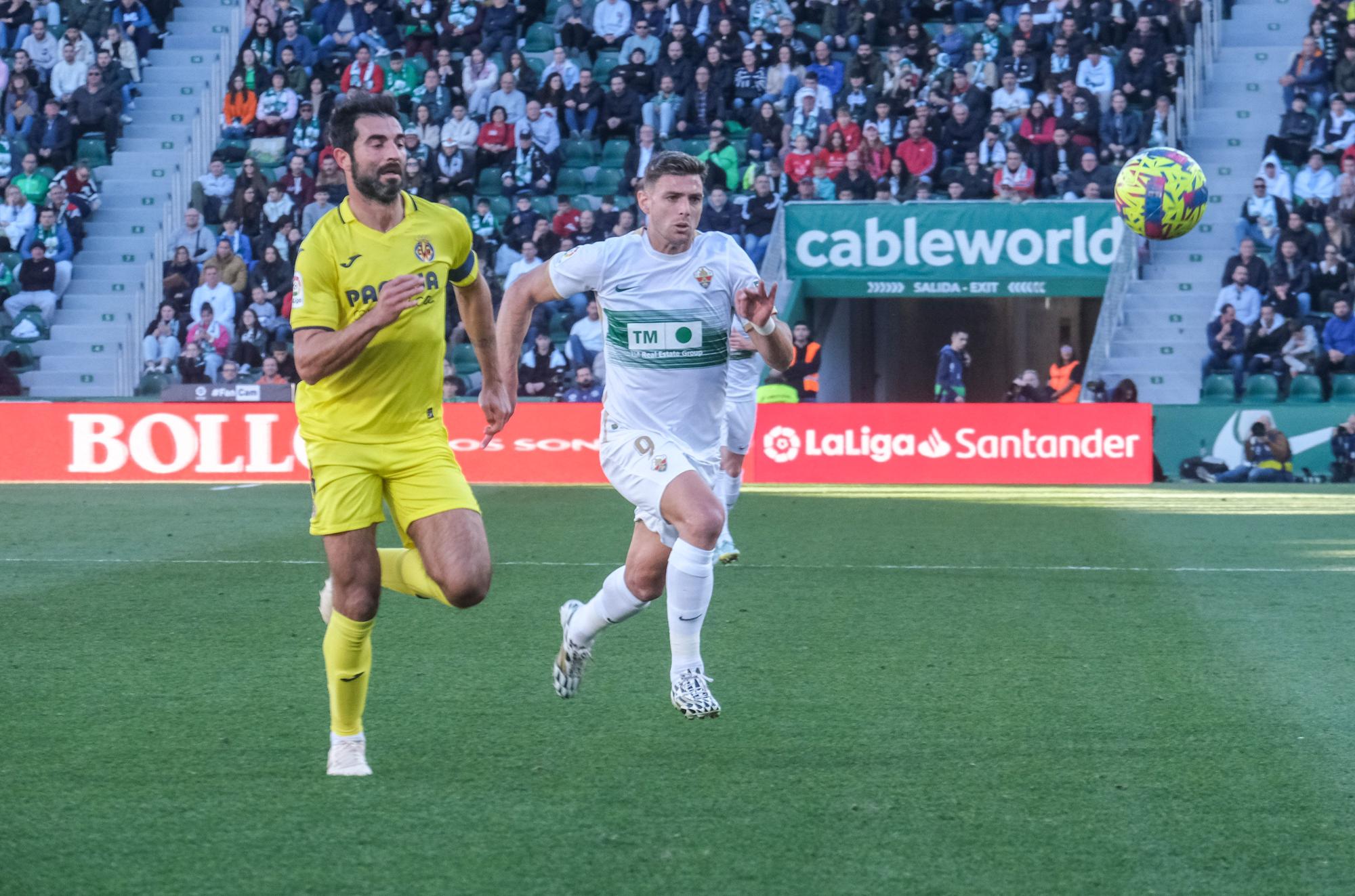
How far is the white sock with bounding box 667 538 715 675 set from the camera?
20.5ft

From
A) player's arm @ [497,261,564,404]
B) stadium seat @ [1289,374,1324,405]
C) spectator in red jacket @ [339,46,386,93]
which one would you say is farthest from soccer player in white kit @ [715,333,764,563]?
spectator in red jacket @ [339,46,386,93]

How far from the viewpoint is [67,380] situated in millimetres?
22109

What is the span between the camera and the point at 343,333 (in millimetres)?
5105

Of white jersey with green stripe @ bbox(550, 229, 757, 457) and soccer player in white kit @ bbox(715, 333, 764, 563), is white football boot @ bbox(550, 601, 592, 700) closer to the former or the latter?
white jersey with green stripe @ bbox(550, 229, 757, 457)

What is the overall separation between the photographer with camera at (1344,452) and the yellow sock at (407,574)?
15.2 metres

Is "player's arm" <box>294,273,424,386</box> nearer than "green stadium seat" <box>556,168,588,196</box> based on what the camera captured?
Yes

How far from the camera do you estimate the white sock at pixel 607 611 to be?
6.48 m

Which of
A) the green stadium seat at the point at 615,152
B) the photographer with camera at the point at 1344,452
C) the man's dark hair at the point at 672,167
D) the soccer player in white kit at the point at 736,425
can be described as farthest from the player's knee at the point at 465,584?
the green stadium seat at the point at 615,152

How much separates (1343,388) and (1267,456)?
160 cm

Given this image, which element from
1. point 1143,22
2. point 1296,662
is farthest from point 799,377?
point 1296,662

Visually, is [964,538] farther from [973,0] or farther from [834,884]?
[973,0]

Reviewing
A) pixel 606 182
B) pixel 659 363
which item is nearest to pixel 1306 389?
pixel 606 182

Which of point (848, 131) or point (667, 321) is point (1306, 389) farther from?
point (667, 321)

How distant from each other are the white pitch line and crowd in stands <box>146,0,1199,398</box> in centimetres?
894
